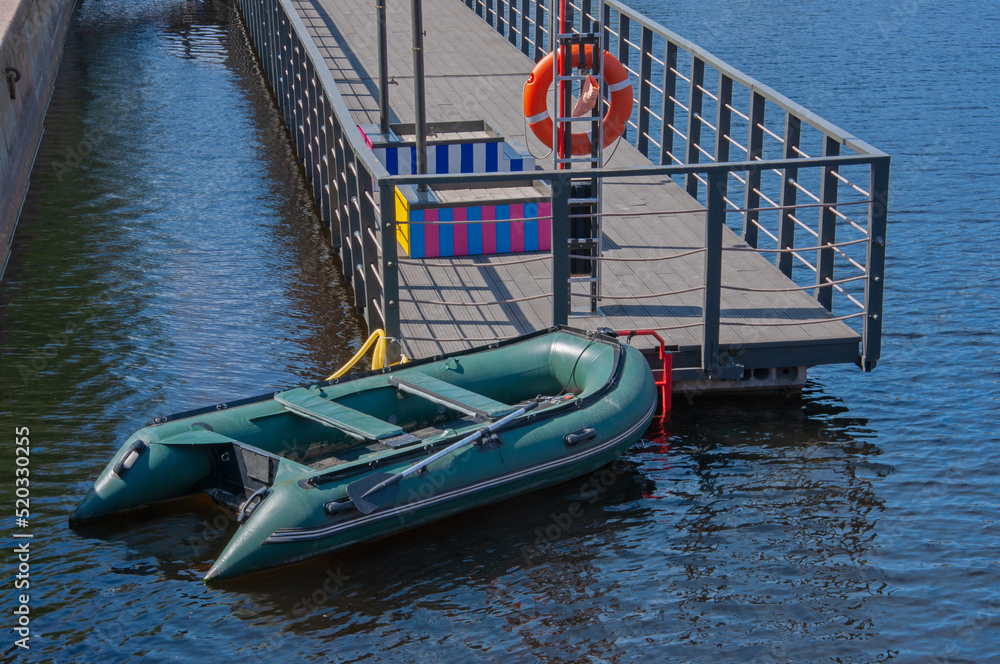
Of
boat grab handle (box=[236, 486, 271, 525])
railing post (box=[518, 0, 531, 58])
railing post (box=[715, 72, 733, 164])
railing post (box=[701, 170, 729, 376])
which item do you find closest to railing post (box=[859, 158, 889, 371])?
railing post (box=[701, 170, 729, 376])

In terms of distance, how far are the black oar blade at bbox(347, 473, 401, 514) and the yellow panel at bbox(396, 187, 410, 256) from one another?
315cm

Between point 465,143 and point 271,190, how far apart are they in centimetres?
444

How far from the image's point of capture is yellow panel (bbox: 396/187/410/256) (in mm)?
9156

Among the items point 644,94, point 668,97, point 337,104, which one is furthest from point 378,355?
point 644,94

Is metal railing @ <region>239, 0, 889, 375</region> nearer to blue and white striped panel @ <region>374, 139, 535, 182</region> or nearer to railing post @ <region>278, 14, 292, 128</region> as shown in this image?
railing post @ <region>278, 14, 292, 128</region>

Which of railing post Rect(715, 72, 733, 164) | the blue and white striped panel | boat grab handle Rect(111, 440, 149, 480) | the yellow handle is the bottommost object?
boat grab handle Rect(111, 440, 149, 480)

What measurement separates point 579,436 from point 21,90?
11.6 meters

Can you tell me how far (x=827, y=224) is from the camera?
8789 mm

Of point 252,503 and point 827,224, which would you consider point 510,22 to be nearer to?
point 827,224

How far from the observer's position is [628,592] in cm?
646

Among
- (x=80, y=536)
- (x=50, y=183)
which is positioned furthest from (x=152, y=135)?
(x=80, y=536)

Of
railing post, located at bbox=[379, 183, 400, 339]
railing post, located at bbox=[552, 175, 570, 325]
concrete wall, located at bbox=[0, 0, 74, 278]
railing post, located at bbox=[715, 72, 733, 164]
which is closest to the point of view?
railing post, located at bbox=[379, 183, 400, 339]

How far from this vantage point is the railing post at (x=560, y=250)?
26.0ft

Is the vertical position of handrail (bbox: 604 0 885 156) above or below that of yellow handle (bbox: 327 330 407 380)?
above
